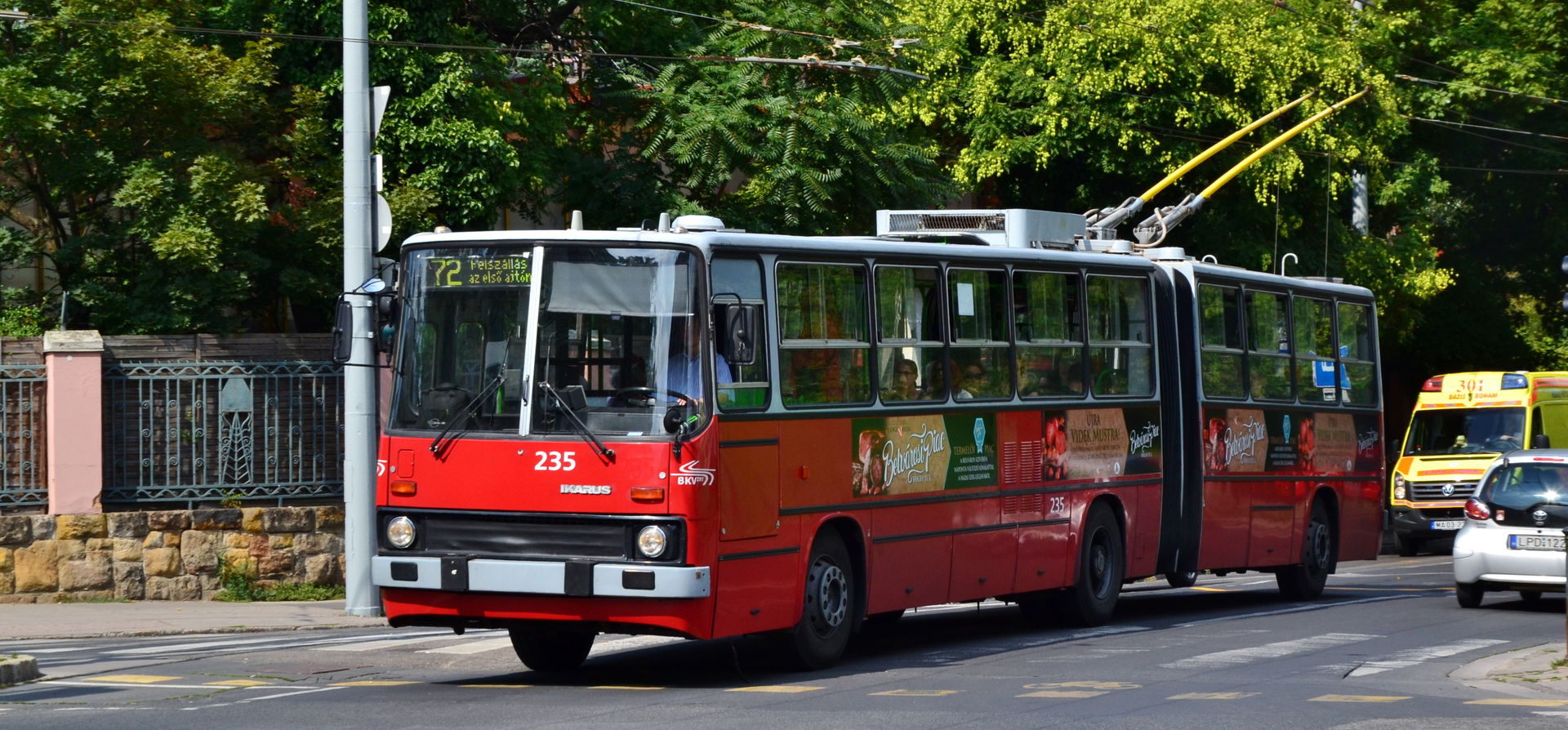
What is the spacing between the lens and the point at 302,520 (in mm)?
19625

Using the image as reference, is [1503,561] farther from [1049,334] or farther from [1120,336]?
[1049,334]

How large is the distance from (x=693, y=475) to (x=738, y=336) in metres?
0.87

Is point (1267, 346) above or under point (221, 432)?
above

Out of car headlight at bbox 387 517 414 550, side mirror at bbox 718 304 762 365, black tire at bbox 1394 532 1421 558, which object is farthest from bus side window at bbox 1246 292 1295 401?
black tire at bbox 1394 532 1421 558

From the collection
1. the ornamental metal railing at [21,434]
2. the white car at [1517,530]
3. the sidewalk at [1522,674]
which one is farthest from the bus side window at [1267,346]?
the ornamental metal railing at [21,434]

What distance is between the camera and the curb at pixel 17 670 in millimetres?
12289

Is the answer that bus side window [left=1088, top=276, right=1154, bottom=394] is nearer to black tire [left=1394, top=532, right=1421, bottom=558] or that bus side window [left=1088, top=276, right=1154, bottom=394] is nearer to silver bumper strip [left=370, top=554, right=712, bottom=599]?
silver bumper strip [left=370, top=554, right=712, bottom=599]

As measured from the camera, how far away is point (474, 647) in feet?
48.9

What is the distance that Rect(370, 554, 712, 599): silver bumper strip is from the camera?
37.7 feet

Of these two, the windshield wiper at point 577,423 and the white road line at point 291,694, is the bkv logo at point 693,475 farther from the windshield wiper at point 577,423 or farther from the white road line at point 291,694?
the white road line at point 291,694

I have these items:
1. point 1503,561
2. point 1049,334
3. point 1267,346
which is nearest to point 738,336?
point 1049,334

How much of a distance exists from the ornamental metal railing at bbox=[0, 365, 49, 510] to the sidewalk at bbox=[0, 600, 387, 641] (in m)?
1.06

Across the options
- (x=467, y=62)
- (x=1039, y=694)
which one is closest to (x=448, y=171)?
(x=467, y=62)

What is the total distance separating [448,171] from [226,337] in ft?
10.9
